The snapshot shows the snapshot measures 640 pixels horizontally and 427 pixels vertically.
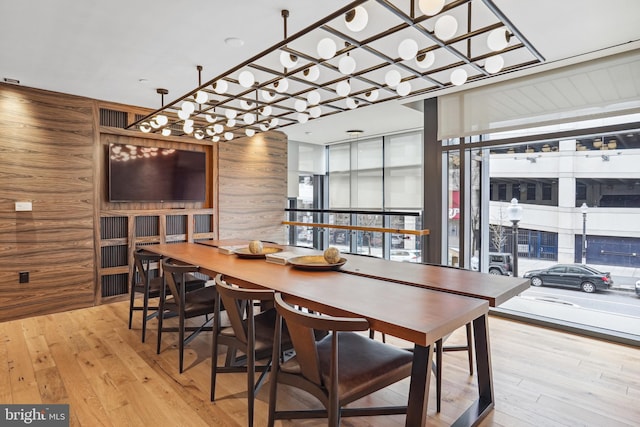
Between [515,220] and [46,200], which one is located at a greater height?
[46,200]

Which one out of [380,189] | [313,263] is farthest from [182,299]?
[380,189]

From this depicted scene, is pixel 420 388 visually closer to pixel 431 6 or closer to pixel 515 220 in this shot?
pixel 431 6

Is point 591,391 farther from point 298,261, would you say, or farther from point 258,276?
point 258,276

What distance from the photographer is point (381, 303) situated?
1.77 metres

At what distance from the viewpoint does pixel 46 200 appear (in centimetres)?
404

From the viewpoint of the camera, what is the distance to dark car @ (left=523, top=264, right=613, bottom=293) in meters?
3.62

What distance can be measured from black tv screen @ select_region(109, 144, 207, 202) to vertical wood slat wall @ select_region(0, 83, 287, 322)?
123mm

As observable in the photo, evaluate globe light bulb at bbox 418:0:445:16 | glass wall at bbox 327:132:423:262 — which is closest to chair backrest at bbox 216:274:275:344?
globe light bulb at bbox 418:0:445:16

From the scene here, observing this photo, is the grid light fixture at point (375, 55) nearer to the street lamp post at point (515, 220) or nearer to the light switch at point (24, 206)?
the light switch at point (24, 206)

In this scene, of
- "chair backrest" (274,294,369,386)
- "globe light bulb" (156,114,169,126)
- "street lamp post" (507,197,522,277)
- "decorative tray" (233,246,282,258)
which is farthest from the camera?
"street lamp post" (507,197,522,277)

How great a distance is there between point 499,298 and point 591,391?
1.32 meters

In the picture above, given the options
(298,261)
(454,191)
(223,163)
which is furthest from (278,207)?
(298,261)

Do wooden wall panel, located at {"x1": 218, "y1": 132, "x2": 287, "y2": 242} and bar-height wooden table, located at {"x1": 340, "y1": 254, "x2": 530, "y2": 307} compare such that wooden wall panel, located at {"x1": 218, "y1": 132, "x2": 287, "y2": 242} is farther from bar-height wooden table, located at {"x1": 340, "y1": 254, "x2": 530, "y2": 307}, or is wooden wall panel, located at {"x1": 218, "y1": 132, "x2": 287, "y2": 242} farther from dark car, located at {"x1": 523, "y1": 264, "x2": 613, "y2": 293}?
dark car, located at {"x1": 523, "y1": 264, "x2": 613, "y2": 293}

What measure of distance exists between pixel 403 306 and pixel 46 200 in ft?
13.7
